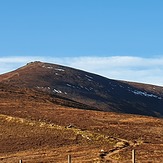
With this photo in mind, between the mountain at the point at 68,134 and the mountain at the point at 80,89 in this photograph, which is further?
the mountain at the point at 80,89

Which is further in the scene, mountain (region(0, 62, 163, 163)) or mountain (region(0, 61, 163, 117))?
mountain (region(0, 61, 163, 117))

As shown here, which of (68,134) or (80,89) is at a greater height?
(80,89)

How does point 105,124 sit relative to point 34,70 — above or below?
below

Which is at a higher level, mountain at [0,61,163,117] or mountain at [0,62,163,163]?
mountain at [0,61,163,117]

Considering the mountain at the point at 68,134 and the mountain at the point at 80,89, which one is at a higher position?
the mountain at the point at 80,89

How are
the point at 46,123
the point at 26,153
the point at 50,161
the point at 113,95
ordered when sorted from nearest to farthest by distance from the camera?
the point at 50,161
the point at 26,153
the point at 46,123
the point at 113,95

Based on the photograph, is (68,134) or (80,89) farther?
(80,89)

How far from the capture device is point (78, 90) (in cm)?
16862

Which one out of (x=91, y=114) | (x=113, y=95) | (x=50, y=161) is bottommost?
(x=50, y=161)

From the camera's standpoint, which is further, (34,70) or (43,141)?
(34,70)

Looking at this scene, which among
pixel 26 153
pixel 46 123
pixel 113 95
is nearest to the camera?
pixel 26 153

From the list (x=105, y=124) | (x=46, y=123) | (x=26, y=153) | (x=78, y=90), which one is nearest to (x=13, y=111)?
(x=46, y=123)

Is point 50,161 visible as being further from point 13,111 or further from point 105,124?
point 13,111

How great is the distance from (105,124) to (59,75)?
432 feet
